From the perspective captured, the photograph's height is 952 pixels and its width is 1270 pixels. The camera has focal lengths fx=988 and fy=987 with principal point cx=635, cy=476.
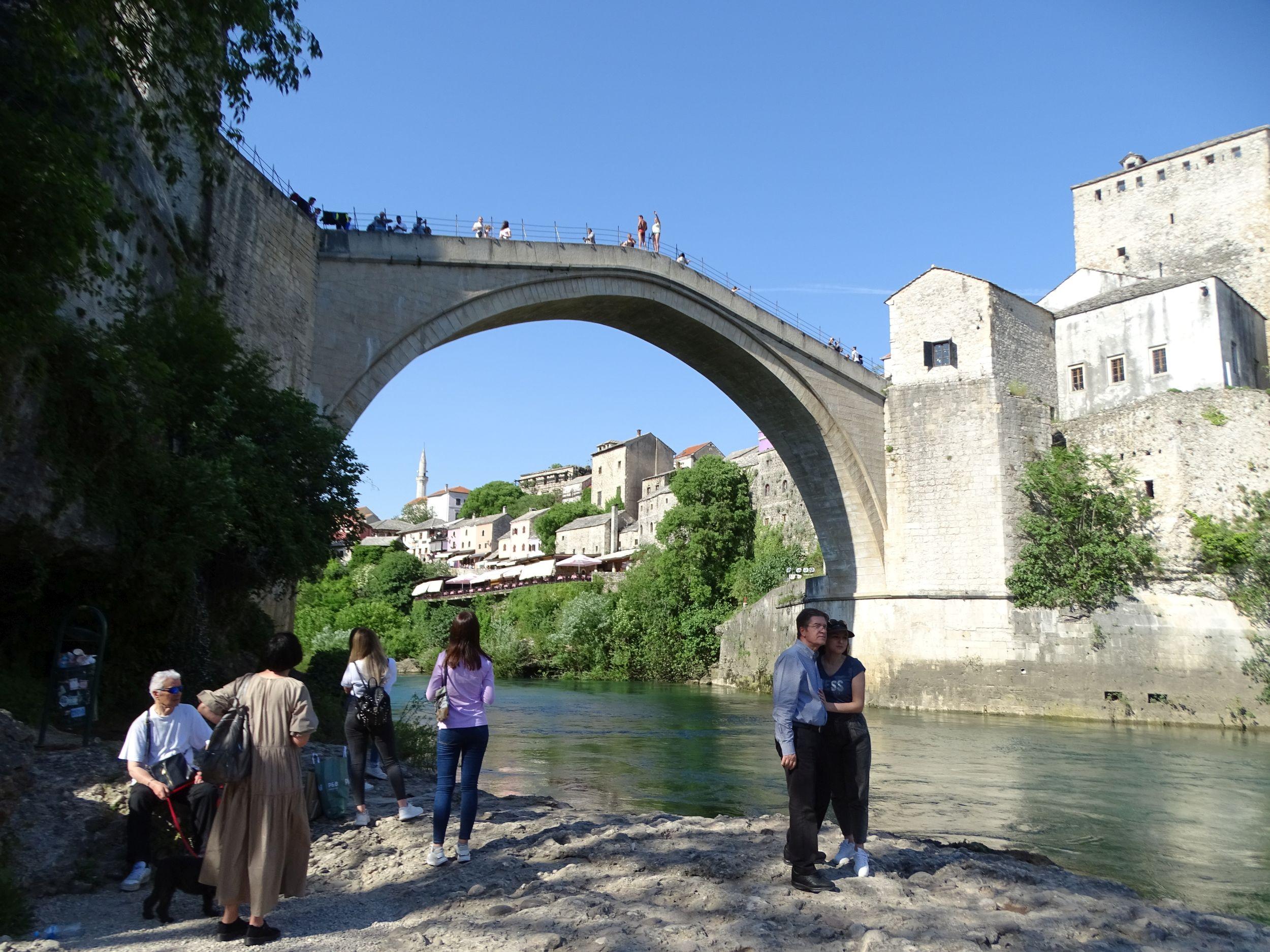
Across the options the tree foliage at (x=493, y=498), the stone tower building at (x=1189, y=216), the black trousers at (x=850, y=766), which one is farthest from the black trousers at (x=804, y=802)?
the tree foliage at (x=493, y=498)

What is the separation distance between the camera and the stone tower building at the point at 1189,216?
25484 mm

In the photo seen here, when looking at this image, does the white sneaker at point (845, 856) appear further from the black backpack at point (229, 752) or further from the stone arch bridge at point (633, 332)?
the stone arch bridge at point (633, 332)

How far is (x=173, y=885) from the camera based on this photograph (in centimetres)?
382

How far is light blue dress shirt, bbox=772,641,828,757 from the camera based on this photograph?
435cm

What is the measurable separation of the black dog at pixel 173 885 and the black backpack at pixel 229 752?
1.62 feet

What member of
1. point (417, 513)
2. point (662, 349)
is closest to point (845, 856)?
point (662, 349)

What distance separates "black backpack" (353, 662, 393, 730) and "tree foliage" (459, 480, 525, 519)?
3189 inches

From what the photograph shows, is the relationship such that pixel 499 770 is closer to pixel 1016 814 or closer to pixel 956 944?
pixel 1016 814

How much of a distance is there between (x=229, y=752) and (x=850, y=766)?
270 centimetres

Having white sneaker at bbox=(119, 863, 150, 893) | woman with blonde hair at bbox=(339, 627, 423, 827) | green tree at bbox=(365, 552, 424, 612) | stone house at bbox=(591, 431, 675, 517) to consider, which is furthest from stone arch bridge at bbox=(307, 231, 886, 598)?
stone house at bbox=(591, 431, 675, 517)

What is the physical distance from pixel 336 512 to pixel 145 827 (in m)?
5.58

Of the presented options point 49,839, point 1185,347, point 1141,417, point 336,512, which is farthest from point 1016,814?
point 1185,347

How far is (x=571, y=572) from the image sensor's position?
49.8m

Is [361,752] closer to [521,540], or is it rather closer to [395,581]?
[395,581]
